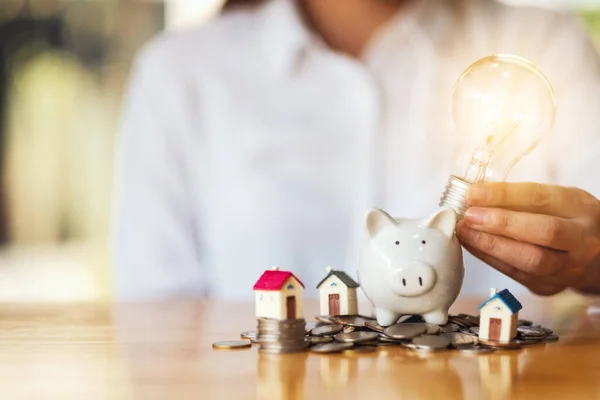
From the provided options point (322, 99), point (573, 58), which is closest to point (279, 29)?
point (322, 99)

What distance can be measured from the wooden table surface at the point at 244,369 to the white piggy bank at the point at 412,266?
0.05m

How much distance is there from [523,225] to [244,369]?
0.26 metres

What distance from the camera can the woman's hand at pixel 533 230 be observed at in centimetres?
63

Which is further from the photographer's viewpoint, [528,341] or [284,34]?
[284,34]

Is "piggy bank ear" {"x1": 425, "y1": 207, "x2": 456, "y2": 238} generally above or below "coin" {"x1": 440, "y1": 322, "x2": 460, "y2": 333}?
above

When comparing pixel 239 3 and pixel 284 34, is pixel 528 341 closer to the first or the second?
pixel 284 34

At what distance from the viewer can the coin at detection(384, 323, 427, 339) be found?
61cm

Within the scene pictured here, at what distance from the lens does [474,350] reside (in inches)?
23.1

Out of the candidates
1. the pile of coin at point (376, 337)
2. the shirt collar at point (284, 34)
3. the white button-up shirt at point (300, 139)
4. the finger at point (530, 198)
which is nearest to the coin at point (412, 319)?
the pile of coin at point (376, 337)

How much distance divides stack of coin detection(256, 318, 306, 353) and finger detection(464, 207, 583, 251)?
0.52ft

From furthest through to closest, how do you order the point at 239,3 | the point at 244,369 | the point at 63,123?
the point at 63,123 < the point at 239,3 < the point at 244,369

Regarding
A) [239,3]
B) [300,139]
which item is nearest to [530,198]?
[300,139]

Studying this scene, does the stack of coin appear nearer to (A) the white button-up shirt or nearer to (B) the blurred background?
(A) the white button-up shirt

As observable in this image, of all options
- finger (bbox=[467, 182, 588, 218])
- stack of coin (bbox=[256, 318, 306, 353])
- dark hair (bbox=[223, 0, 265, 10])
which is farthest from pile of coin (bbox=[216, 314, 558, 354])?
dark hair (bbox=[223, 0, 265, 10])
